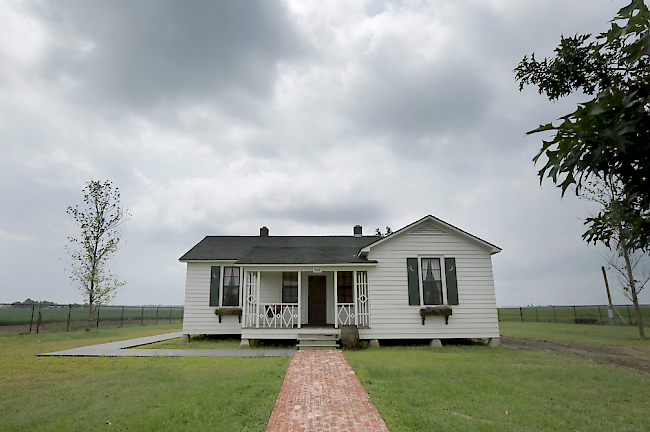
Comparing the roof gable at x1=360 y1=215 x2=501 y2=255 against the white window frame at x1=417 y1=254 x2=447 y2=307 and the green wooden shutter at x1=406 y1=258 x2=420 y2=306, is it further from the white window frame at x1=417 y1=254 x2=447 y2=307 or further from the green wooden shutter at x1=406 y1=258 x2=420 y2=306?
the green wooden shutter at x1=406 y1=258 x2=420 y2=306

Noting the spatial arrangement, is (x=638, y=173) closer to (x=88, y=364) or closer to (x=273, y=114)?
(x=88, y=364)

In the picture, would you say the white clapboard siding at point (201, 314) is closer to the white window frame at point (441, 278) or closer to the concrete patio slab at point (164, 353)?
the concrete patio slab at point (164, 353)

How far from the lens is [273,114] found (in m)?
15.2

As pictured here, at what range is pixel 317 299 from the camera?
575 inches

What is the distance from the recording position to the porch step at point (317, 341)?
469 inches

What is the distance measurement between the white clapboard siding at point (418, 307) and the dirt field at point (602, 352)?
6.18 ft

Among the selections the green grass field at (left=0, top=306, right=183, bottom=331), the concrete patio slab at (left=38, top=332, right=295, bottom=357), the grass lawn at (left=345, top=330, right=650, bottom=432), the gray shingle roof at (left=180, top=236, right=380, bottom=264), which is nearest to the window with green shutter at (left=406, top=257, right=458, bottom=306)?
the gray shingle roof at (left=180, top=236, right=380, bottom=264)

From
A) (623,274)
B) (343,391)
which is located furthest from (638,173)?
(623,274)

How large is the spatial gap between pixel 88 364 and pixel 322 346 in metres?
7.07

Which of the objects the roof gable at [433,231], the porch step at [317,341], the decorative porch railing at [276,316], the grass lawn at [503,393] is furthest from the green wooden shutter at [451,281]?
the decorative porch railing at [276,316]

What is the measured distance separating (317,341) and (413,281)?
4302 millimetres

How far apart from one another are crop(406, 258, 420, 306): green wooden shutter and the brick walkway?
15.8ft

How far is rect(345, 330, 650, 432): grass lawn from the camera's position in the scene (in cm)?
489

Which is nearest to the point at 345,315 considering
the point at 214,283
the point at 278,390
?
the point at 214,283
